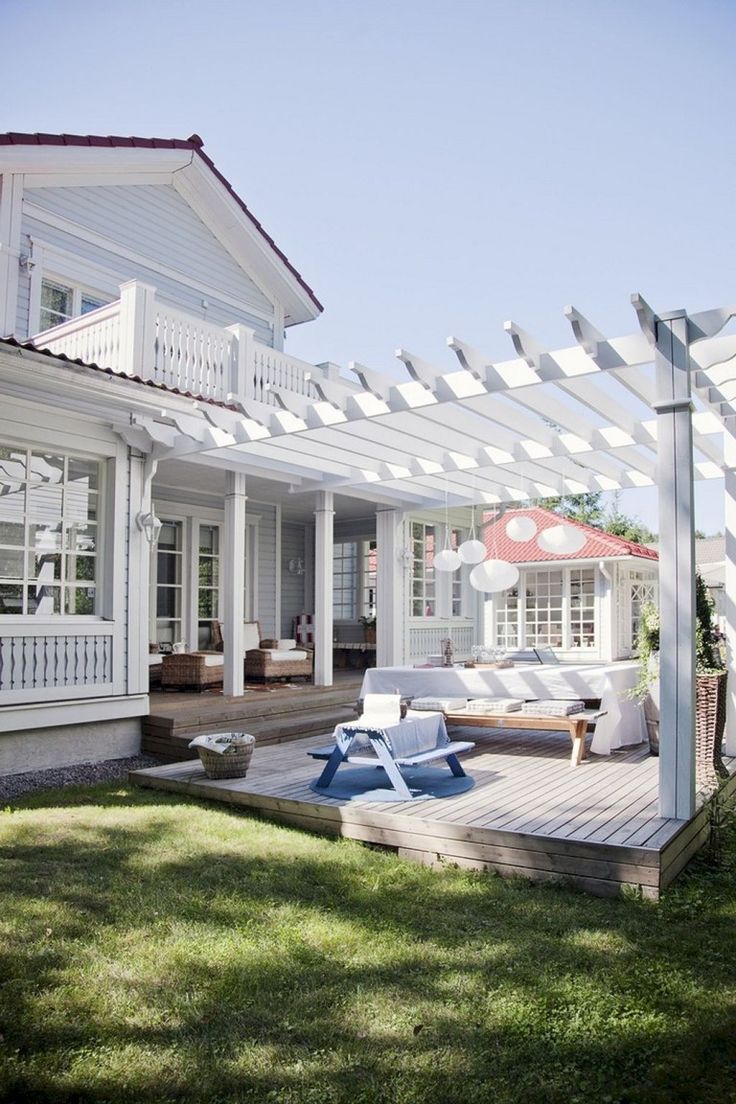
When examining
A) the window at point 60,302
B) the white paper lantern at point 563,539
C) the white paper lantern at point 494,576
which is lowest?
the white paper lantern at point 494,576

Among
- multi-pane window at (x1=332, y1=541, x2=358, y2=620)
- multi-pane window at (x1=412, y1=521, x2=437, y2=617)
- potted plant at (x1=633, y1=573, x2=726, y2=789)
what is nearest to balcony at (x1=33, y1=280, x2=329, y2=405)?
potted plant at (x1=633, y1=573, x2=726, y2=789)

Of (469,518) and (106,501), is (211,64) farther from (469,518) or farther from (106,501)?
(469,518)

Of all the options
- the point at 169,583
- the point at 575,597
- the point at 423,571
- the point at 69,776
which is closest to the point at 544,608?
the point at 575,597

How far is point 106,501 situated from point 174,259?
556cm

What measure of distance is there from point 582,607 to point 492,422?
11136 millimetres

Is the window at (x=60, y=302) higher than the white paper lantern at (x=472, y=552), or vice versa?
the window at (x=60, y=302)

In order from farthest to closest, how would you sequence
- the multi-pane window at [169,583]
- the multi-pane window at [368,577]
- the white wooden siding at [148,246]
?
the multi-pane window at [368,577] → the multi-pane window at [169,583] → the white wooden siding at [148,246]

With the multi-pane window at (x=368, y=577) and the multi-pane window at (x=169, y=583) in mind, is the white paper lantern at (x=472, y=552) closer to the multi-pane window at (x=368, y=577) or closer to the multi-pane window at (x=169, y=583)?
the multi-pane window at (x=169, y=583)

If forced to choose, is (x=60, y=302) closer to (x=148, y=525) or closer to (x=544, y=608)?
(x=148, y=525)

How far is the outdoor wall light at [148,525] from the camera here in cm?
840

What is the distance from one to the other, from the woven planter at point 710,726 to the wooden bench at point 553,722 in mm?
1196

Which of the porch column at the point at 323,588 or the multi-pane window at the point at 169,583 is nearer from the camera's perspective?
the porch column at the point at 323,588

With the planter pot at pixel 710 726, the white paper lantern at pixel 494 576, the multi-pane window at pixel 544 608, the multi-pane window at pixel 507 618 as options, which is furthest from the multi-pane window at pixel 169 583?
the multi-pane window at pixel 544 608

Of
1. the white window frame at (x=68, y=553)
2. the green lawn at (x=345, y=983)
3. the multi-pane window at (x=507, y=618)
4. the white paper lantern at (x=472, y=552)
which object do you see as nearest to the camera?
the green lawn at (x=345, y=983)
